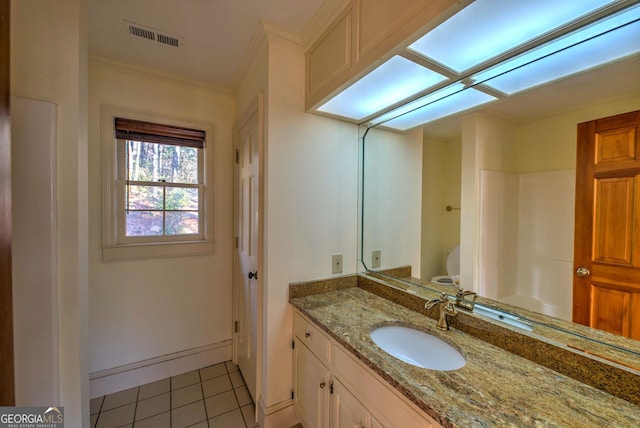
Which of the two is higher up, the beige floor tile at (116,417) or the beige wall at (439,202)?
the beige wall at (439,202)

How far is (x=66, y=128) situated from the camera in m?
0.91

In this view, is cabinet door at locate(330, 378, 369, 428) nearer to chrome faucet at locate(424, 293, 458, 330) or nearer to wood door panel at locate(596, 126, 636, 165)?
chrome faucet at locate(424, 293, 458, 330)

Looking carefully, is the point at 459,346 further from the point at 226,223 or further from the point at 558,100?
the point at 226,223

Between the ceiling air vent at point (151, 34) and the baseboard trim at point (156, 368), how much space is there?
2.42m

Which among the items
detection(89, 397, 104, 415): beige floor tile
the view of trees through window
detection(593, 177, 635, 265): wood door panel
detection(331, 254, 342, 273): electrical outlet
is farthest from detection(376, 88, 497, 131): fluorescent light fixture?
detection(89, 397, 104, 415): beige floor tile

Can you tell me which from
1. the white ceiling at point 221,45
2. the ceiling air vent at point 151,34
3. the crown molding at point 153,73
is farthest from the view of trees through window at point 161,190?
the ceiling air vent at point 151,34

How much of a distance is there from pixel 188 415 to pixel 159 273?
1.06 metres

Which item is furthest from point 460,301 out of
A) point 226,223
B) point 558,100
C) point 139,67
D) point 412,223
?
point 139,67

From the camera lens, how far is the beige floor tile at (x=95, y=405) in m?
1.68

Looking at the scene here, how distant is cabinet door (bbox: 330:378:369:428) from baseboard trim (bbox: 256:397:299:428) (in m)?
0.53

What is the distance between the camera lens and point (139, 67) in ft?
6.15

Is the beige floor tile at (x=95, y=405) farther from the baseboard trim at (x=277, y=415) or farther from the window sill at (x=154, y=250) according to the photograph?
the baseboard trim at (x=277, y=415)

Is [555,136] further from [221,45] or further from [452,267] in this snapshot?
[221,45]

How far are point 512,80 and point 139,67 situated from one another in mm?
2494
